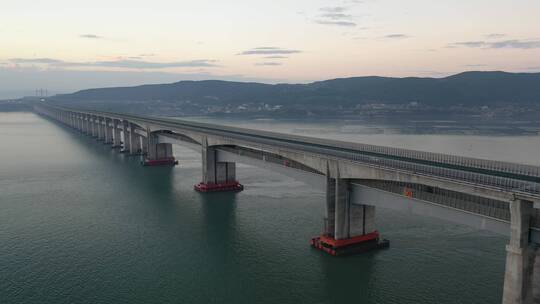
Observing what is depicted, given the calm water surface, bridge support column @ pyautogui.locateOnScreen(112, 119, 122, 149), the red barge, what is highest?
bridge support column @ pyautogui.locateOnScreen(112, 119, 122, 149)

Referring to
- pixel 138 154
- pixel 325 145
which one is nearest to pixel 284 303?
pixel 325 145

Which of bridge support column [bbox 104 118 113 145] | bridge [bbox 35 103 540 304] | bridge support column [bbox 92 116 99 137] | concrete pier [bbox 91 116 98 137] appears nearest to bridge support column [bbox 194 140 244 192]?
bridge [bbox 35 103 540 304]

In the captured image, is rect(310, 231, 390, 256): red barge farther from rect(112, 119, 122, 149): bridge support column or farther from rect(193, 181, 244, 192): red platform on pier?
rect(112, 119, 122, 149): bridge support column

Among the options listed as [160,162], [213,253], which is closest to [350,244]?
[213,253]

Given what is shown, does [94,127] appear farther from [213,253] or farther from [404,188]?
[404,188]

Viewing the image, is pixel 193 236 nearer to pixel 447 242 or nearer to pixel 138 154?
pixel 447 242

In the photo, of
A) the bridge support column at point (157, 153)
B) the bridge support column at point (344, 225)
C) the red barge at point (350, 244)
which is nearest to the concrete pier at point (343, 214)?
the bridge support column at point (344, 225)

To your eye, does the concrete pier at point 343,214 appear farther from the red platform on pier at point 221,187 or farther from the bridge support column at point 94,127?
the bridge support column at point 94,127
